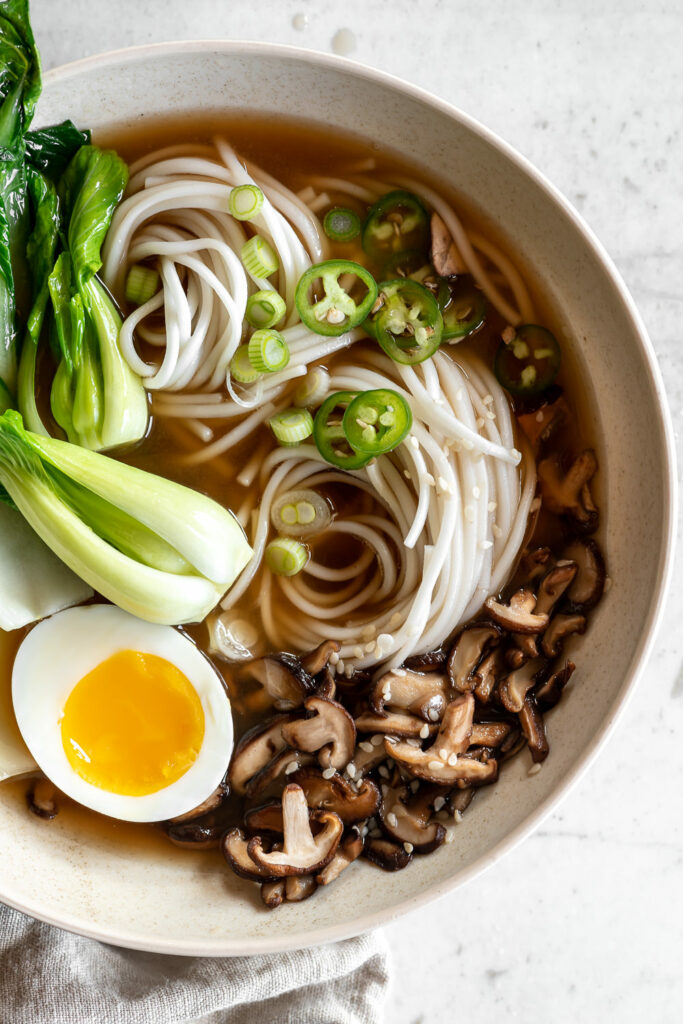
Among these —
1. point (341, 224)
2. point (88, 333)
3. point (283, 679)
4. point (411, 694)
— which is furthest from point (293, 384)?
point (411, 694)

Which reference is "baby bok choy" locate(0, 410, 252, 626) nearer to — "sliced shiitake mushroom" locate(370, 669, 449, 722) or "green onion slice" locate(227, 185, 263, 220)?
"sliced shiitake mushroom" locate(370, 669, 449, 722)

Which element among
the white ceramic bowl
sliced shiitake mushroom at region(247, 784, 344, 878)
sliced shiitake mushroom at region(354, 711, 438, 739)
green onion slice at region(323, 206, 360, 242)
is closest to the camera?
the white ceramic bowl

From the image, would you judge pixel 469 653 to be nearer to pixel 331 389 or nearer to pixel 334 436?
pixel 334 436

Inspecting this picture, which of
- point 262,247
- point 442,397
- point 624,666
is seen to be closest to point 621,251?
point 442,397

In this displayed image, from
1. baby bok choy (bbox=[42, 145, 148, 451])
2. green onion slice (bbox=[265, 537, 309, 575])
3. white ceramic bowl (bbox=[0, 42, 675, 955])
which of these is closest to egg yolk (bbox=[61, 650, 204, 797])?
white ceramic bowl (bbox=[0, 42, 675, 955])

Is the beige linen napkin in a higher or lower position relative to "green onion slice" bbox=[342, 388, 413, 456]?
lower

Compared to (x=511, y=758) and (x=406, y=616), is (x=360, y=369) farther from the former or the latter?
(x=511, y=758)
